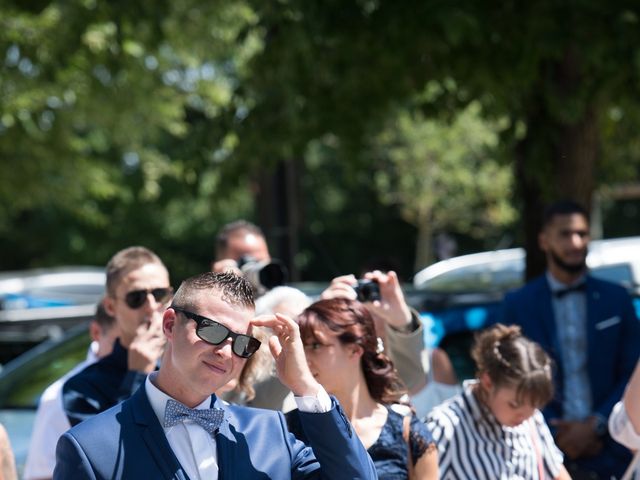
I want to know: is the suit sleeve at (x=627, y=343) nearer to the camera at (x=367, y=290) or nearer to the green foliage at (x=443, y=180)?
the camera at (x=367, y=290)

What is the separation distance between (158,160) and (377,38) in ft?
43.5

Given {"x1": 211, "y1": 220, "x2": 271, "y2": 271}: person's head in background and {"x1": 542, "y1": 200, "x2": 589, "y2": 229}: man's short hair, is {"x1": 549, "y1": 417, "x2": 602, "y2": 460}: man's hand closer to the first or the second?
{"x1": 542, "y1": 200, "x2": 589, "y2": 229}: man's short hair

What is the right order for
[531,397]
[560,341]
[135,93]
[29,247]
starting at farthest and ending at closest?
[29,247], [135,93], [560,341], [531,397]

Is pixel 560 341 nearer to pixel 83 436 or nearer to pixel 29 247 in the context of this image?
pixel 83 436

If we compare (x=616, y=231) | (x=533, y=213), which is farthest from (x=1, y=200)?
(x=616, y=231)

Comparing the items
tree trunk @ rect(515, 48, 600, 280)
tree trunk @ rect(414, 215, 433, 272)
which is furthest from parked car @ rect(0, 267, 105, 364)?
tree trunk @ rect(414, 215, 433, 272)

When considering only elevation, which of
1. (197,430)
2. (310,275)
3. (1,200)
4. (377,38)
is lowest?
(310,275)

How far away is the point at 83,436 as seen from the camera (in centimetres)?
259

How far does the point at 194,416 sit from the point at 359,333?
101 centimetres

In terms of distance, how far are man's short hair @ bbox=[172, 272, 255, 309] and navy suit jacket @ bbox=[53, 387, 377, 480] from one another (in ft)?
0.85

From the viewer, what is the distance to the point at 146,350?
12.6ft

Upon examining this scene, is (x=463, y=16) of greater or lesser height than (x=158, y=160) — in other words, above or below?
above

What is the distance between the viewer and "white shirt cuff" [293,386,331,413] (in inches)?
108

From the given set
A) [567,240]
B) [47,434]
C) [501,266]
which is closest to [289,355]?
[47,434]
